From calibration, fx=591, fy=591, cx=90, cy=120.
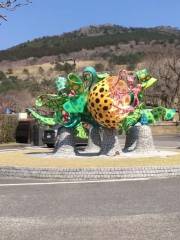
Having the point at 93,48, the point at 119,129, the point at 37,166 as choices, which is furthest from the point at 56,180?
the point at 93,48

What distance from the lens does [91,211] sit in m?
9.82

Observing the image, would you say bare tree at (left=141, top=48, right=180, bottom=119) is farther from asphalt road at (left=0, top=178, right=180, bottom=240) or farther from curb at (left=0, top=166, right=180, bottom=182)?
asphalt road at (left=0, top=178, right=180, bottom=240)

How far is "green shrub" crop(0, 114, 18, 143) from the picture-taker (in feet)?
123

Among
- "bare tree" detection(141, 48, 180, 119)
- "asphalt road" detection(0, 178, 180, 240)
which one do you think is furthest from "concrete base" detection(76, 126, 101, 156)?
"bare tree" detection(141, 48, 180, 119)

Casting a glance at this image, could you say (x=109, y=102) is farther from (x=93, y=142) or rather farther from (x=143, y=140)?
(x=93, y=142)

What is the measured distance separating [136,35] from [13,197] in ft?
397

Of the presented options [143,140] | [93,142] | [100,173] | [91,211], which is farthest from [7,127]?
[91,211]

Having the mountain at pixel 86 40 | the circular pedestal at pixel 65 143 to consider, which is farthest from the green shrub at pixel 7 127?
the mountain at pixel 86 40

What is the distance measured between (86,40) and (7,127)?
93.7 meters

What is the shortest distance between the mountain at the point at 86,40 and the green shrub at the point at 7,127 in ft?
259

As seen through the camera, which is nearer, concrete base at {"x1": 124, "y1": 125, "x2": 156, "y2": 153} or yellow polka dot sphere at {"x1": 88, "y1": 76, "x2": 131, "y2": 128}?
yellow polka dot sphere at {"x1": 88, "y1": 76, "x2": 131, "y2": 128}

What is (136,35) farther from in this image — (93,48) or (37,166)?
(37,166)

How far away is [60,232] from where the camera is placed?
8.14 metres

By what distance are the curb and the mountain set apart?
10170 centimetres
